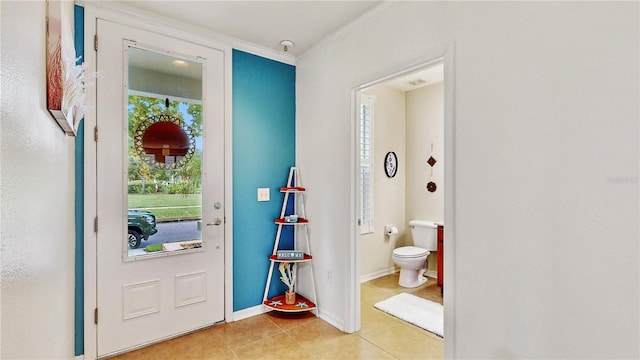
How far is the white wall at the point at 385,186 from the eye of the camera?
3965mm

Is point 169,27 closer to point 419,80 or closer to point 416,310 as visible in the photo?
point 419,80

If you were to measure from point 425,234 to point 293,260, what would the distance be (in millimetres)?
1924

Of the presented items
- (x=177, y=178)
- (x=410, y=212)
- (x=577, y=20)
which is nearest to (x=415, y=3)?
(x=577, y=20)

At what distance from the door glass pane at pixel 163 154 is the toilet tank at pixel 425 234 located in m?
2.67

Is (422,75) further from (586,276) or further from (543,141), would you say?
(586,276)

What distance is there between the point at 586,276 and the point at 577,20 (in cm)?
111

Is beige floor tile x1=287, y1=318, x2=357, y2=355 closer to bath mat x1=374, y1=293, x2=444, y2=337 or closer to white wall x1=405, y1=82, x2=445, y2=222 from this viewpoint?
bath mat x1=374, y1=293, x2=444, y2=337

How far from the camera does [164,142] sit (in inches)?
95.2

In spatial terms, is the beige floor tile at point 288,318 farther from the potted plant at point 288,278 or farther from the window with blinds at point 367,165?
the window with blinds at point 367,165

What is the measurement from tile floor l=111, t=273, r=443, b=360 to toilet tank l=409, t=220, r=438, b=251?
1346mm

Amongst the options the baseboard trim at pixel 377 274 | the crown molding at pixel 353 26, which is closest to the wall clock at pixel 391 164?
the baseboard trim at pixel 377 274

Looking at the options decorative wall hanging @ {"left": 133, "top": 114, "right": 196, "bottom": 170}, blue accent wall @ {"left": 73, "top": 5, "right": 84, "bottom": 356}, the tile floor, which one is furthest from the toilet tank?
blue accent wall @ {"left": 73, "top": 5, "right": 84, "bottom": 356}

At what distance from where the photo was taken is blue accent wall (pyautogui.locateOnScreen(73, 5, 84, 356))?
2080 mm

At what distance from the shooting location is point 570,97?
1.34 meters
